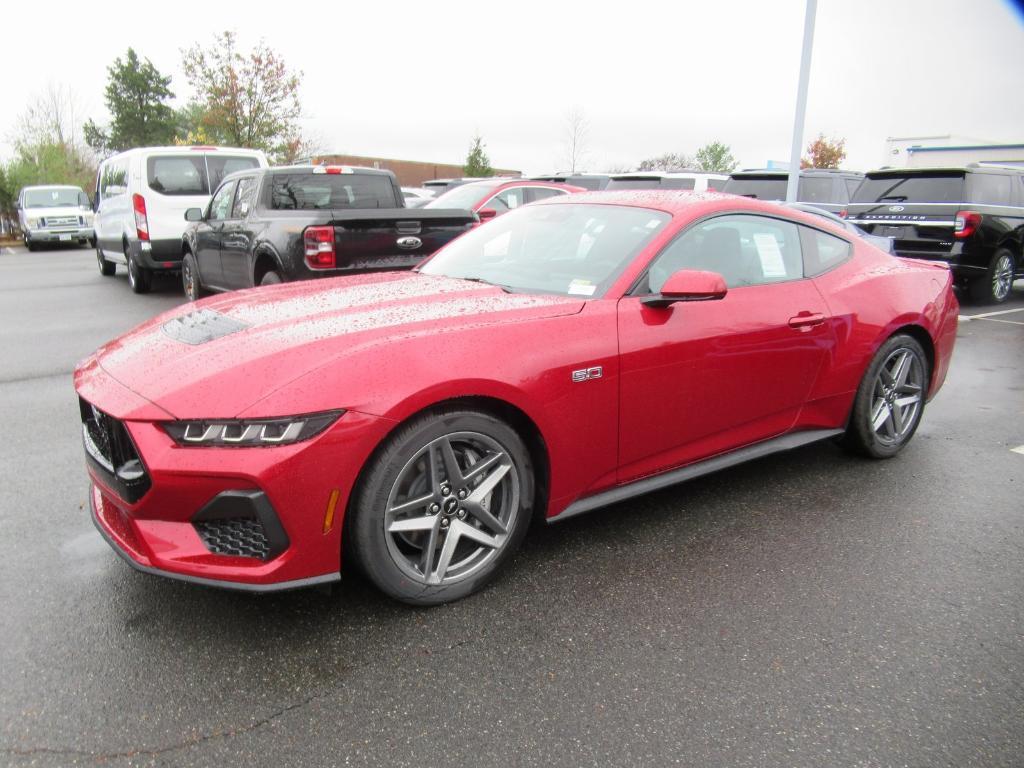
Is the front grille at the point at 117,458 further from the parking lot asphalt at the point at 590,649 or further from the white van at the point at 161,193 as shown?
the white van at the point at 161,193

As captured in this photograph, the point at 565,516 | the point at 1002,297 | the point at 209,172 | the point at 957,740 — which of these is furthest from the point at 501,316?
the point at 1002,297

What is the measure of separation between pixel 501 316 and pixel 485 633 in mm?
1143

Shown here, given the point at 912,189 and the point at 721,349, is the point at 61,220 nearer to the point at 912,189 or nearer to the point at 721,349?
the point at 912,189

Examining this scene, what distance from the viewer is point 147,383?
2461 mm

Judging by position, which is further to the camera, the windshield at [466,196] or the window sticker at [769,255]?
the windshield at [466,196]

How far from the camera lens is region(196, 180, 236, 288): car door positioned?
8.26m

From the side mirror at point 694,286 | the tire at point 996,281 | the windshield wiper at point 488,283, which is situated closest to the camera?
the side mirror at point 694,286

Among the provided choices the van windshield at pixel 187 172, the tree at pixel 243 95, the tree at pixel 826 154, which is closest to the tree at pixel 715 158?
the tree at pixel 826 154

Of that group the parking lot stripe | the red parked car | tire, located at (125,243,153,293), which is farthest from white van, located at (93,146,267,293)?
the parking lot stripe

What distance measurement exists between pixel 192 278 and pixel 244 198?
6.71 ft

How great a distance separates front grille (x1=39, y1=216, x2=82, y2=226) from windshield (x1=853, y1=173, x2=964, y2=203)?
21074 mm

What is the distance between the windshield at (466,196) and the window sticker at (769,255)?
312 inches

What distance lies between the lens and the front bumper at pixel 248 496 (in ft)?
7.38

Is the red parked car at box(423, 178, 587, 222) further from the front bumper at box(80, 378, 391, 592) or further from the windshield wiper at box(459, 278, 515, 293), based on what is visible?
the front bumper at box(80, 378, 391, 592)
